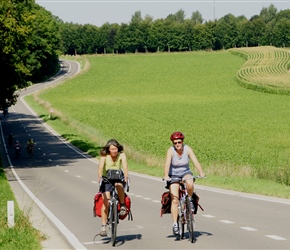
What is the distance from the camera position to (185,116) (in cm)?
7594

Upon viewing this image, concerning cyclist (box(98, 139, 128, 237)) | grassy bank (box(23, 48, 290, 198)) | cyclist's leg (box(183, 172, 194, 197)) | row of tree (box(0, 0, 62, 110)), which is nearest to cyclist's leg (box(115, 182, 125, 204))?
cyclist (box(98, 139, 128, 237))

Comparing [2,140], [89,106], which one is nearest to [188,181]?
[2,140]

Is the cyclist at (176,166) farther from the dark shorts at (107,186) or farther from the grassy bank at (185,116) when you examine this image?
the grassy bank at (185,116)

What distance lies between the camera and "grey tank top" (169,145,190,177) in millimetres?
13211

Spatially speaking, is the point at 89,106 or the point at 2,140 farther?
the point at 89,106

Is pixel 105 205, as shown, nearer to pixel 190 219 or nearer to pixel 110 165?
pixel 110 165

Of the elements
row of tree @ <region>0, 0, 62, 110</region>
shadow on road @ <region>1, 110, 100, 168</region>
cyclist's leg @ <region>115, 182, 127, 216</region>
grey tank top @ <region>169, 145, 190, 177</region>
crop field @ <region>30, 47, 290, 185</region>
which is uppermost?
row of tree @ <region>0, 0, 62, 110</region>

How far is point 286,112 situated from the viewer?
75.2m

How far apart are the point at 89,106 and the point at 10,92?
115ft

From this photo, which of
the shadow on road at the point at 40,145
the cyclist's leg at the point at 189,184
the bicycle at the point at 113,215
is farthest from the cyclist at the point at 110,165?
the shadow on road at the point at 40,145

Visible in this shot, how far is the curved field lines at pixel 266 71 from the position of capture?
9731 cm

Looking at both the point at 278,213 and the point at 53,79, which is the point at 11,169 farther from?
the point at 53,79

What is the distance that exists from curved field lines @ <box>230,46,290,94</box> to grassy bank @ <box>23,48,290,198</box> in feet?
6.18

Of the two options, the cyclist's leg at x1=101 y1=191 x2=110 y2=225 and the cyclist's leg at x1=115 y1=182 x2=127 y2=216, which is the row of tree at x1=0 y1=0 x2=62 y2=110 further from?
the cyclist's leg at x1=115 y1=182 x2=127 y2=216
